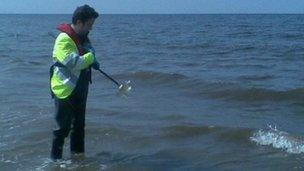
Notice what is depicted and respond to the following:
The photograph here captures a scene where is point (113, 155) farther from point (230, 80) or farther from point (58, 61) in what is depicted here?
point (230, 80)

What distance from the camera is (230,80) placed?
14.6 m

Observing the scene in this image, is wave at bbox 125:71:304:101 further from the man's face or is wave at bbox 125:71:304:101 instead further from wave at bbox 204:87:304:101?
the man's face

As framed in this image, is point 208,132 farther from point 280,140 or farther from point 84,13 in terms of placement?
point 84,13

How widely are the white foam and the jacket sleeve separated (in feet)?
10.8

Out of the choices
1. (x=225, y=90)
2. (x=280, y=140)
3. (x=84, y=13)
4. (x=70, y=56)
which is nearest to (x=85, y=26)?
(x=84, y=13)

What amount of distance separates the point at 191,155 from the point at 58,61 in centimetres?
244

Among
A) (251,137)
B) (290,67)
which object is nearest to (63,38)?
(251,137)

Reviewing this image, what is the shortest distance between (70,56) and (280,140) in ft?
12.2

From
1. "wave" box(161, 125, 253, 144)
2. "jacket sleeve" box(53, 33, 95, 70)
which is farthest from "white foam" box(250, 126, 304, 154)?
"jacket sleeve" box(53, 33, 95, 70)

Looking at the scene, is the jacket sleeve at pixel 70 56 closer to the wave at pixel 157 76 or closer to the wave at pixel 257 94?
the wave at pixel 257 94

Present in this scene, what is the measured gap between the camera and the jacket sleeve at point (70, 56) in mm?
6086

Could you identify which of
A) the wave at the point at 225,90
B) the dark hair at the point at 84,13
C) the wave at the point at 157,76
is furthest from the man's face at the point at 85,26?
the wave at the point at 157,76

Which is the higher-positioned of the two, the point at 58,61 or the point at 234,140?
the point at 58,61

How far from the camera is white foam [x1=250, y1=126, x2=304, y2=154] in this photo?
25.2 ft
